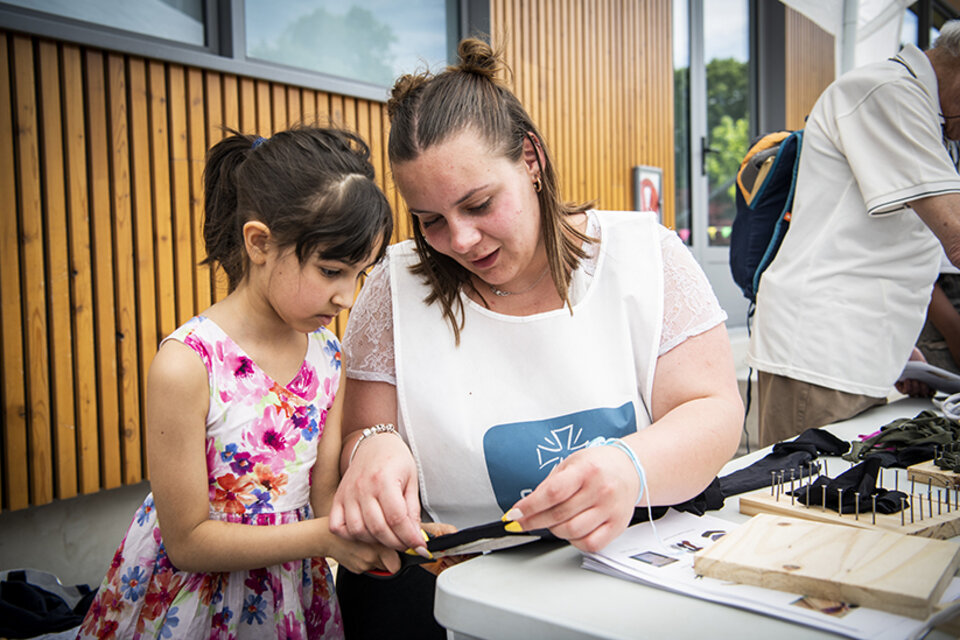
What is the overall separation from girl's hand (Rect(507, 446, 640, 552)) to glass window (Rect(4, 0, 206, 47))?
2.72m

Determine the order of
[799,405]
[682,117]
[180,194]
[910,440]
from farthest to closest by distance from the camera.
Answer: [682,117]
[180,194]
[799,405]
[910,440]

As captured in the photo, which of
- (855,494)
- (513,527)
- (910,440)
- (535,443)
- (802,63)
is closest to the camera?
(513,527)

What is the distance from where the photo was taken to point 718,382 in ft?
4.06

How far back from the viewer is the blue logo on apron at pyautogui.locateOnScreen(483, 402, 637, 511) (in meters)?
1.27

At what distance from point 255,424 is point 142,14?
2430mm

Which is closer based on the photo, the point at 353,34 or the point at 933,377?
the point at 933,377

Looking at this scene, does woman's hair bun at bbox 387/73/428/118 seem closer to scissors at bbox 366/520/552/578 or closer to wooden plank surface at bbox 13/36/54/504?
scissors at bbox 366/520/552/578

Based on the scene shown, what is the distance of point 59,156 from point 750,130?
290 inches

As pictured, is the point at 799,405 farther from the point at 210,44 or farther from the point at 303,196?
the point at 210,44

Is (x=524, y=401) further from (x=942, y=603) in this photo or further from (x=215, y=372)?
(x=942, y=603)

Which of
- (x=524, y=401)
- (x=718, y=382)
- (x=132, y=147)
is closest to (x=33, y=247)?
(x=132, y=147)

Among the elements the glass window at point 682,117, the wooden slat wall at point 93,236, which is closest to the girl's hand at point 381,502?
the wooden slat wall at point 93,236

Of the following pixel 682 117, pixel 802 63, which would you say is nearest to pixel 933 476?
pixel 682 117

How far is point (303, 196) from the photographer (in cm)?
122
